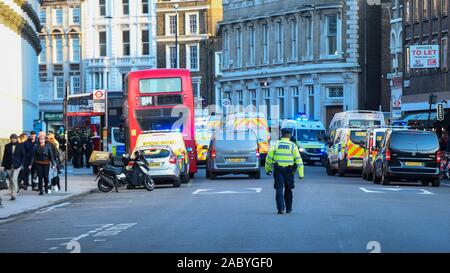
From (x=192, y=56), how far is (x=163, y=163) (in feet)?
247

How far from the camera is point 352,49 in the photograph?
302ft

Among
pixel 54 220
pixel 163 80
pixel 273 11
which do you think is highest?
pixel 273 11

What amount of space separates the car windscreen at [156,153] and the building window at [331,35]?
53086 millimetres

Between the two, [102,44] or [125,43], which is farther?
[102,44]

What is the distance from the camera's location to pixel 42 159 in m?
37.7

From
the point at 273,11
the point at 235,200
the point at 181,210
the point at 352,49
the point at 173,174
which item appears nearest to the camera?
the point at 181,210

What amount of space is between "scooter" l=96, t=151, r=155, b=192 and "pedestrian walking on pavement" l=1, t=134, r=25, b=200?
5279 mm

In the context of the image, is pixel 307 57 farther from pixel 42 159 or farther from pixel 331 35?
pixel 42 159

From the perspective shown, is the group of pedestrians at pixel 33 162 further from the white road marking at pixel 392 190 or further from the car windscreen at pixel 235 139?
the white road marking at pixel 392 190

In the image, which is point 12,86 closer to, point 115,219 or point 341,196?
point 341,196

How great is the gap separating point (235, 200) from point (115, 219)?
6.01 metres

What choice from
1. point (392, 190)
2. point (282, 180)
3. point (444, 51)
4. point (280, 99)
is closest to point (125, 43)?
point (280, 99)

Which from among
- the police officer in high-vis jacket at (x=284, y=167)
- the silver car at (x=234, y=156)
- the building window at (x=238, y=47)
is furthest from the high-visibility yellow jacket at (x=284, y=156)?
the building window at (x=238, y=47)
